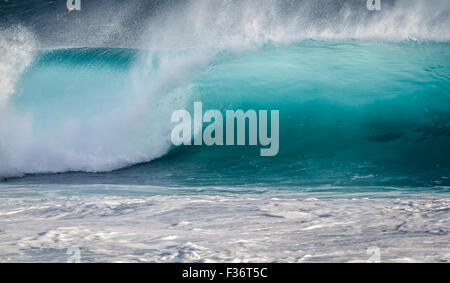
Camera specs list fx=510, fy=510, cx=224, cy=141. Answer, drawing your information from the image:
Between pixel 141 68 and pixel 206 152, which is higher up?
pixel 141 68

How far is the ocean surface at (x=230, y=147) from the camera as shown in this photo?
2951 mm

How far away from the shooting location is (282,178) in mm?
5148

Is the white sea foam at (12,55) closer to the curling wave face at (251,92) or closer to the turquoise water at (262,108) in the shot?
the curling wave face at (251,92)

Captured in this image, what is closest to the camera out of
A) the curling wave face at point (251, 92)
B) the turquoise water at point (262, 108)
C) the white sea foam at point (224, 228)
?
the white sea foam at point (224, 228)

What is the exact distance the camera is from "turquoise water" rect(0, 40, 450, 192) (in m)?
5.41

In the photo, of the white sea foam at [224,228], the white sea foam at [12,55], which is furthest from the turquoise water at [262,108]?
the white sea foam at [224,228]

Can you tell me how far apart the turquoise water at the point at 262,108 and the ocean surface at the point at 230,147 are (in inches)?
1.0

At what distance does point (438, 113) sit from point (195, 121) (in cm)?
309

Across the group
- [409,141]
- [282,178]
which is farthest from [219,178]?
[409,141]

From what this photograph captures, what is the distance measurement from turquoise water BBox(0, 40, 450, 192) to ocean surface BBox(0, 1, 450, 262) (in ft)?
0.08

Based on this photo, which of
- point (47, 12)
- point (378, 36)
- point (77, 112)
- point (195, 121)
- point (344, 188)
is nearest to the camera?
point (344, 188)

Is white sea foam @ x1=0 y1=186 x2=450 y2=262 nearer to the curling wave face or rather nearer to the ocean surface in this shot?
the ocean surface
